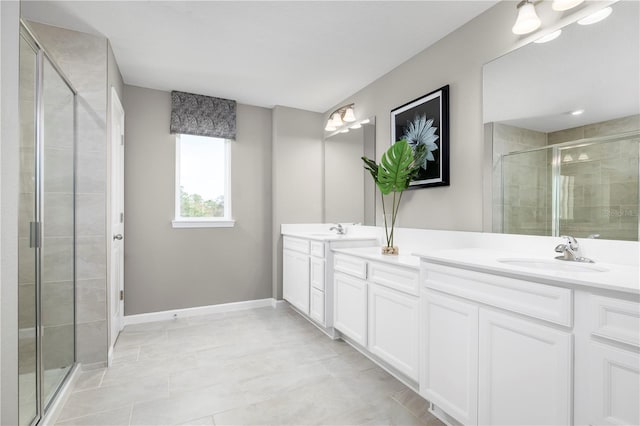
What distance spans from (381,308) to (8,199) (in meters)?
1.98

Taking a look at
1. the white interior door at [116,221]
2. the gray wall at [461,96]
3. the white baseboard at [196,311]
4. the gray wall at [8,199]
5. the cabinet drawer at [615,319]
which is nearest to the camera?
the cabinet drawer at [615,319]

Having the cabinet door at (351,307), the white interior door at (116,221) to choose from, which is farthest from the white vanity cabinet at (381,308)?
the white interior door at (116,221)

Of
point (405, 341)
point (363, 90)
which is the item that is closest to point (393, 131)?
point (363, 90)

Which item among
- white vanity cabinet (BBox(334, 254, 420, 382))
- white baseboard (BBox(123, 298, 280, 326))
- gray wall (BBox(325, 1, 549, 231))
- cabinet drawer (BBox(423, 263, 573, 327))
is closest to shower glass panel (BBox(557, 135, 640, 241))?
gray wall (BBox(325, 1, 549, 231))

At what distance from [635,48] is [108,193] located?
3242 millimetres

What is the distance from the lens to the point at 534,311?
1.23m

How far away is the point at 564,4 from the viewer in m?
1.61

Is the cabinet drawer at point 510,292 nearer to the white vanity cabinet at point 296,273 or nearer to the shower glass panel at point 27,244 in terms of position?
the white vanity cabinet at point 296,273

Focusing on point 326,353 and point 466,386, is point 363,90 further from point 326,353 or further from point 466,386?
point 466,386

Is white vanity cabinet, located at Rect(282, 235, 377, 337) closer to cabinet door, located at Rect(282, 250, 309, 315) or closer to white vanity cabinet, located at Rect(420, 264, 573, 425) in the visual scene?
cabinet door, located at Rect(282, 250, 309, 315)

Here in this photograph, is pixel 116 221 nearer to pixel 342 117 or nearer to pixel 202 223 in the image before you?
pixel 202 223

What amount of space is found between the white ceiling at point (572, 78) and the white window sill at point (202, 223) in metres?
2.84

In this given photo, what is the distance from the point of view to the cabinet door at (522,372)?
1.15 m

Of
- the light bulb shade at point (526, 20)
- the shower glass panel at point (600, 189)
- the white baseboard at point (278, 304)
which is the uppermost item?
the light bulb shade at point (526, 20)
